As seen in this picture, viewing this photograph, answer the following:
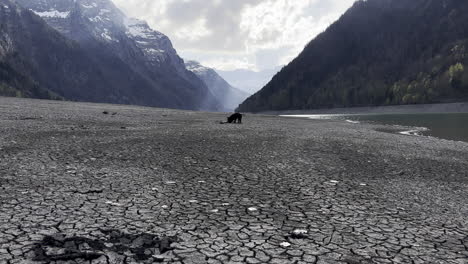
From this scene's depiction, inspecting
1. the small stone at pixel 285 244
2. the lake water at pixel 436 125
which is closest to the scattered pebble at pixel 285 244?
the small stone at pixel 285 244

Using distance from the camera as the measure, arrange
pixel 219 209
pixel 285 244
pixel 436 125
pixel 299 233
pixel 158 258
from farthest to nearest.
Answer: pixel 436 125, pixel 219 209, pixel 299 233, pixel 285 244, pixel 158 258

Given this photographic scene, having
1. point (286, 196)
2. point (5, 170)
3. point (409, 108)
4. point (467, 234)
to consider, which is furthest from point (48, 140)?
point (409, 108)

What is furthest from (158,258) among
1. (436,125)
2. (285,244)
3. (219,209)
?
(436,125)

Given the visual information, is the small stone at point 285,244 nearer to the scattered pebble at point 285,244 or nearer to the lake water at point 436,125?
the scattered pebble at point 285,244

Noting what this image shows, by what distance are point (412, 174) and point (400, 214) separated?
21.7 feet

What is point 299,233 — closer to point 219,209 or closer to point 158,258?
point 219,209

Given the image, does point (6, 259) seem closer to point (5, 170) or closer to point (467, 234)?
point (5, 170)

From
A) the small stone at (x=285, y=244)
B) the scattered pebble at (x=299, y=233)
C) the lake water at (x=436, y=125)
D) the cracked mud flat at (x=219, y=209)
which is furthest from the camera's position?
the lake water at (x=436, y=125)

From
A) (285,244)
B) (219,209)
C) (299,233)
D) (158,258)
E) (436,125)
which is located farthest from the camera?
(436,125)

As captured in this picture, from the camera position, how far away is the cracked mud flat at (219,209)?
6.33m

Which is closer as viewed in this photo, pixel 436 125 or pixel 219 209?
pixel 219 209

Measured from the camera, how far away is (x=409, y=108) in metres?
150

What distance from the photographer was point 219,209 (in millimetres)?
8695

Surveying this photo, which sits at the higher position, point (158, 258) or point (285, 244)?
point (158, 258)
